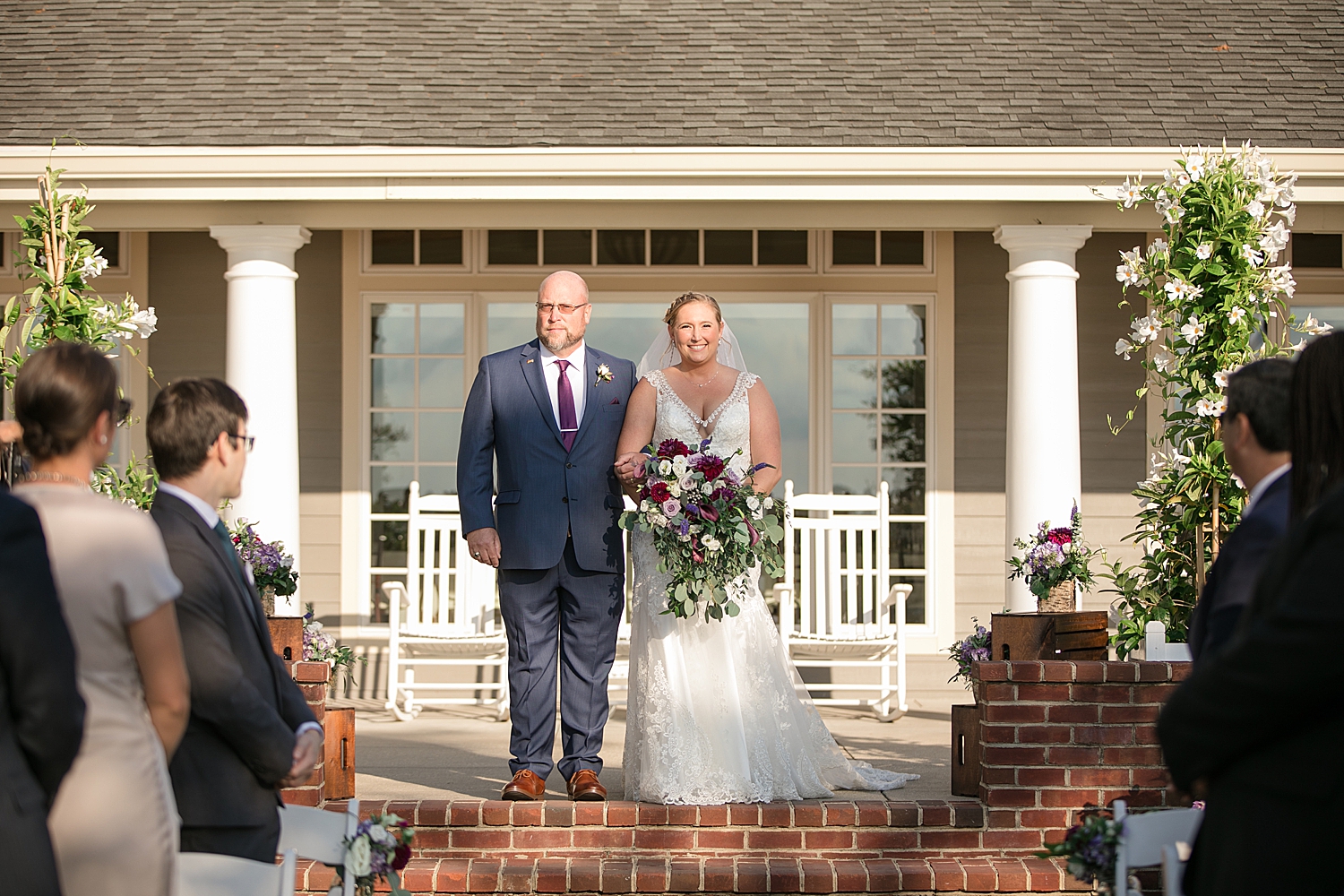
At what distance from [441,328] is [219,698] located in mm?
5805

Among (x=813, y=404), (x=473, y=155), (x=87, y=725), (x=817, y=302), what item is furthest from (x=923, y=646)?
(x=87, y=725)

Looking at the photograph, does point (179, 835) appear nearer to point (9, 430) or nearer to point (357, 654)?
point (9, 430)

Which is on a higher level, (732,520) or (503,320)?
(503,320)

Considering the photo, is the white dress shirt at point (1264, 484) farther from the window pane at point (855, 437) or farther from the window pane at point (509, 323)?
the window pane at point (509, 323)

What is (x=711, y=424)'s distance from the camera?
16.0 feet

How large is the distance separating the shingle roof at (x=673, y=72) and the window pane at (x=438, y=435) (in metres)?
1.90

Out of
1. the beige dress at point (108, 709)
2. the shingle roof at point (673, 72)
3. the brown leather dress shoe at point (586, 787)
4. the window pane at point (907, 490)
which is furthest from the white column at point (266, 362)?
the beige dress at point (108, 709)

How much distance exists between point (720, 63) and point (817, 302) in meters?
1.54

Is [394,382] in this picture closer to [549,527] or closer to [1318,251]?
[549,527]

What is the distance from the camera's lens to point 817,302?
7918 mm

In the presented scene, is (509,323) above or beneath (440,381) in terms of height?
above

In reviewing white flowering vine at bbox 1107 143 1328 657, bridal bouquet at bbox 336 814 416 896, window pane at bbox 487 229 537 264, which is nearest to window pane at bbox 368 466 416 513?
window pane at bbox 487 229 537 264

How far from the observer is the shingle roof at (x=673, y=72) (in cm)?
682

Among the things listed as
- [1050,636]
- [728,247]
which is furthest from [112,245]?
[1050,636]
